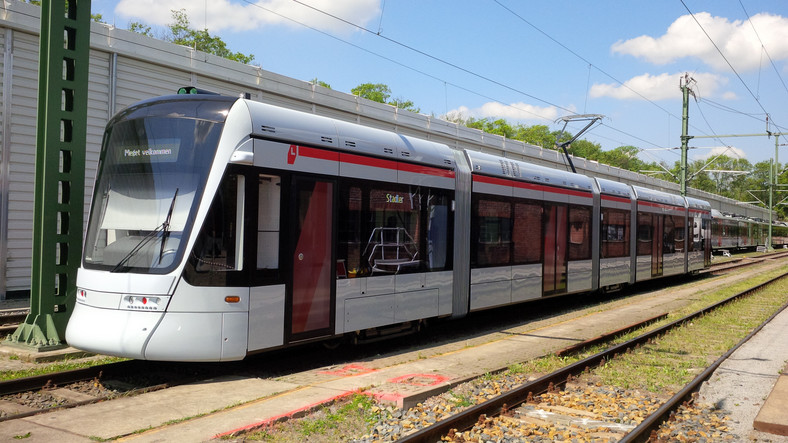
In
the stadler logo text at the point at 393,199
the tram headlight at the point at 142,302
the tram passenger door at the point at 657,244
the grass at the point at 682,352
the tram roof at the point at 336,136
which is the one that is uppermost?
the tram roof at the point at 336,136

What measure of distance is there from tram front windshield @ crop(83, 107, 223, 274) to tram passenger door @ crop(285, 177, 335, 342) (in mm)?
1306

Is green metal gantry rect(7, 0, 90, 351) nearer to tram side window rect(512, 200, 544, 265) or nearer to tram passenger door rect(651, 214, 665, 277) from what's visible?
tram side window rect(512, 200, 544, 265)

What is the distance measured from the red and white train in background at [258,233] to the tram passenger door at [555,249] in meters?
3.36

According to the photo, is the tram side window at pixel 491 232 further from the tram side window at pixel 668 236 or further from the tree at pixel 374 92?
the tree at pixel 374 92

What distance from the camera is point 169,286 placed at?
6980 millimetres

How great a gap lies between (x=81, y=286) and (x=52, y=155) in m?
2.34

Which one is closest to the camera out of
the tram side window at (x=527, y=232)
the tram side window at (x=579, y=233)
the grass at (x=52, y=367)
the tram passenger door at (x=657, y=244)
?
the grass at (x=52, y=367)

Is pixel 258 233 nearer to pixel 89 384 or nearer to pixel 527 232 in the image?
pixel 89 384

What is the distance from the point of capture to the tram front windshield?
7.15 m

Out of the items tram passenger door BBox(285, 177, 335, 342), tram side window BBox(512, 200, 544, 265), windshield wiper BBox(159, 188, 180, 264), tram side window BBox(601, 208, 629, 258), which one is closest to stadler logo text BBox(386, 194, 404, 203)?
tram passenger door BBox(285, 177, 335, 342)

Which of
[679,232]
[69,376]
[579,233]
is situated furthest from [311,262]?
[679,232]

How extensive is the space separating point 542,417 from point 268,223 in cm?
375

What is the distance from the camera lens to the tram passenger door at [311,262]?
8.02m

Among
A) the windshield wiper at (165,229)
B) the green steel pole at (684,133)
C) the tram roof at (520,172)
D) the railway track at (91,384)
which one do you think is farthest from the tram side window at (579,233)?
the green steel pole at (684,133)
